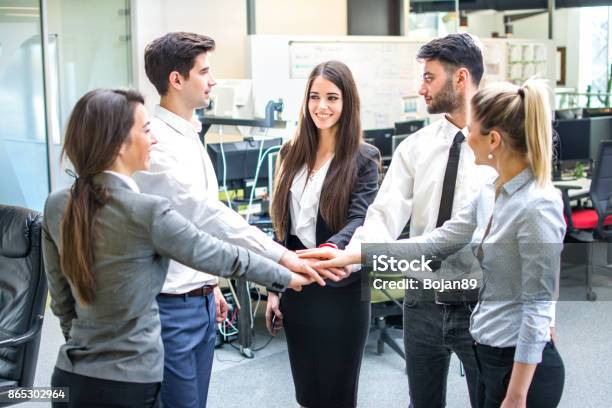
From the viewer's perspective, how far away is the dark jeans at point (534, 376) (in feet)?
5.38

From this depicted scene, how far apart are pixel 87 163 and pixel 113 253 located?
0.20m

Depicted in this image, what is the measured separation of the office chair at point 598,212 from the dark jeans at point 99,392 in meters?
4.36

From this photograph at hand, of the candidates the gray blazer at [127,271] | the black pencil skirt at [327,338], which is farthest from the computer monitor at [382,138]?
the gray blazer at [127,271]

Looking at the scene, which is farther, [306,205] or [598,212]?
[598,212]

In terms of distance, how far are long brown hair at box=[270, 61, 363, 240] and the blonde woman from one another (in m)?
0.65

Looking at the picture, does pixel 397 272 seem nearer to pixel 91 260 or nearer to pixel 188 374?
pixel 188 374

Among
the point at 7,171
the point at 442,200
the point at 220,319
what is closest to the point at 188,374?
the point at 220,319

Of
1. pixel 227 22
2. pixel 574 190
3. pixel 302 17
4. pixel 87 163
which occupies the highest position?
pixel 302 17

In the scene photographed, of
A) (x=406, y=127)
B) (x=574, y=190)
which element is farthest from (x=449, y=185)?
(x=406, y=127)

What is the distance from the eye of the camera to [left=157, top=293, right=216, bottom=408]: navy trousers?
6.63ft

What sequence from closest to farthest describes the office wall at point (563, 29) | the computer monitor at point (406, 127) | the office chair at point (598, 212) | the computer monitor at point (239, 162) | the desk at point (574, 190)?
the computer monitor at point (239, 162)
the office chair at point (598, 212)
the desk at point (574, 190)
the computer monitor at point (406, 127)
the office wall at point (563, 29)

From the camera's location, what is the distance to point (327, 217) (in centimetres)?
233

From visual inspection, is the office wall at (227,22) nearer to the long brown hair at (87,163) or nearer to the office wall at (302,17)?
the office wall at (302,17)

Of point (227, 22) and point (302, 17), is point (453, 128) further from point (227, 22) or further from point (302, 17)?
point (302, 17)
